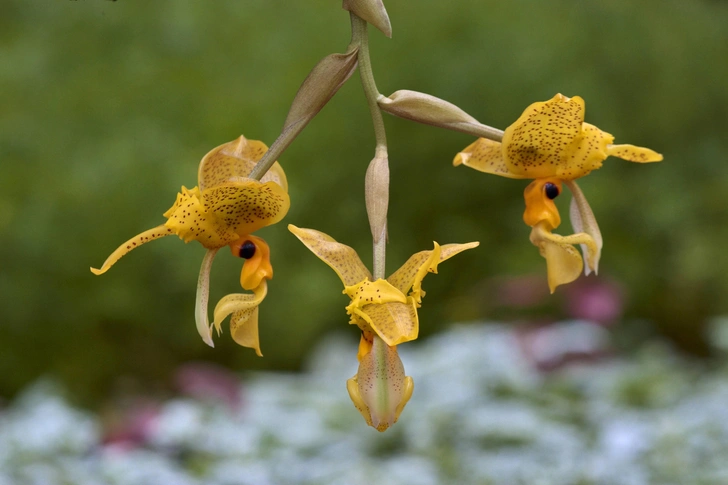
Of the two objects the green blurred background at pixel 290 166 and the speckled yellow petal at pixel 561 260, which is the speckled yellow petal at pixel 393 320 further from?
the green blurred background at pixel 290 166

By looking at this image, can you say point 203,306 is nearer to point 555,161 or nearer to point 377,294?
point 377,294

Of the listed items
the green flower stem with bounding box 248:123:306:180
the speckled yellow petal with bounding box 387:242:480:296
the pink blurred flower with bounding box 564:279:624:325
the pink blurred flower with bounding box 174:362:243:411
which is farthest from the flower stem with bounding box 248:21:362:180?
the pink blurred flower with bounding box 564:279:624:325

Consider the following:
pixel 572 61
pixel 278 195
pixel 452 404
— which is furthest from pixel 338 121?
pixel 278 195

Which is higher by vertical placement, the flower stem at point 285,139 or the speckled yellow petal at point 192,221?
the flower stem at point 285,139

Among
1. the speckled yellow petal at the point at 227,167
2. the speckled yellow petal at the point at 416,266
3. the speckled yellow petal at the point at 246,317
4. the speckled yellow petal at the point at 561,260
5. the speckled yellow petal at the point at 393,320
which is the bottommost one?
the speckled yellow petal at the point at 393,320

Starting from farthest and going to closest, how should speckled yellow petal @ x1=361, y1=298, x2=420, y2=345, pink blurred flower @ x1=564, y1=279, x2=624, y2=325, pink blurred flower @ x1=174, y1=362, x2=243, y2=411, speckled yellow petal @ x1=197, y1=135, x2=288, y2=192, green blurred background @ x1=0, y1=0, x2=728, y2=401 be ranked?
green blurred background @ x1=0, y1=0, x2=728, y2=401 → pink blurred flower @ x1=564, y1=279, x2=624, y2=325 → pink blurred flower @ x1=174, y1=362, x2=243, y2=411 → speckled yellow petal @ x1=197, y1=135, x2=288, y2=192 → speckled yellow petal @ x1=361, y1=298, x2=420, y2=345

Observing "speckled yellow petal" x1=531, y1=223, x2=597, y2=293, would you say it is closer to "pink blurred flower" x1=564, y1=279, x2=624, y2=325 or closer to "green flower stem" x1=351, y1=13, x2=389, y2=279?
"green flower stem" x1=351, y1=13, x2=389, y2=279

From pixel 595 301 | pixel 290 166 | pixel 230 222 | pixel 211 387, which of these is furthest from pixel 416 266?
pixel 290 166

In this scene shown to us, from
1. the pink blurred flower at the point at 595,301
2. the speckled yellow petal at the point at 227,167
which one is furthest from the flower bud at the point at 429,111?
the pink blurred flower at the point at 595,301
